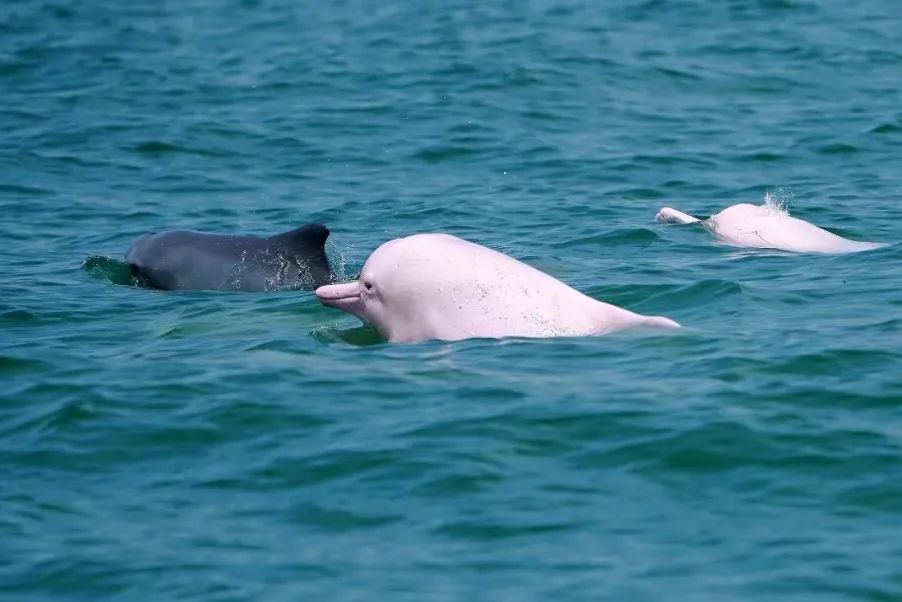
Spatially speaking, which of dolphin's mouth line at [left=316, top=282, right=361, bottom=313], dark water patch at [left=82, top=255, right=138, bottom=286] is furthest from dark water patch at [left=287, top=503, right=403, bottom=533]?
dark water patch at [left=82, top=255, right=138, bottom=286]

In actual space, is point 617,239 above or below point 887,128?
below

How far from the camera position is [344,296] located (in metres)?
12.4

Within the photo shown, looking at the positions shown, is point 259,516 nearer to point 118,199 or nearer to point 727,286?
point 727,286

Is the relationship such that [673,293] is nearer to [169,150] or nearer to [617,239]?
[617,239]

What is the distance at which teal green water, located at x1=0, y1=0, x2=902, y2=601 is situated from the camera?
8.23 meters

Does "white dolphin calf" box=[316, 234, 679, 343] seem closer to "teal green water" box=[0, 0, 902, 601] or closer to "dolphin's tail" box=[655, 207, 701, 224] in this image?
"teal green water" box=[0, 0, 902, 601]

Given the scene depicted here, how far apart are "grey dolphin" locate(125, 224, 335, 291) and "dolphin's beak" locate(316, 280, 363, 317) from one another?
5.95ft

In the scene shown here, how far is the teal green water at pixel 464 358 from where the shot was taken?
27.0 feet

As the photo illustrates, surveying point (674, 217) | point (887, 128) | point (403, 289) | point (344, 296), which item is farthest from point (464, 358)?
point (887, 128)

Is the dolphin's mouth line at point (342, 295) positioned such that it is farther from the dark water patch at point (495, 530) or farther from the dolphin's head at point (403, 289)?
the dark water patch at point (495, 530)

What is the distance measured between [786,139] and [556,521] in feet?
48.6

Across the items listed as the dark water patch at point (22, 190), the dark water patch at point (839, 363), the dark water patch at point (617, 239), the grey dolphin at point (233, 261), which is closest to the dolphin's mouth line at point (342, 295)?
the grey dolphin at point (233, 261)

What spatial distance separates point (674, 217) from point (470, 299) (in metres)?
5.84

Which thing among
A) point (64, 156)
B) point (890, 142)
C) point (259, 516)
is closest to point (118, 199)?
point (64, 156)
